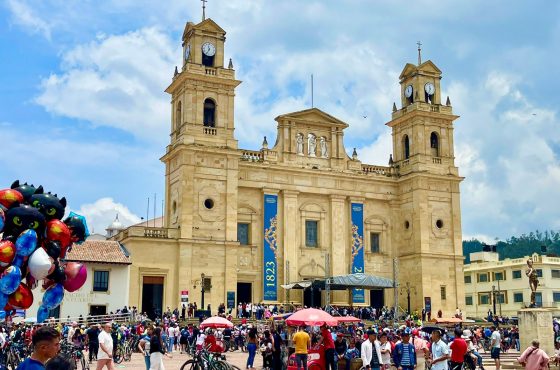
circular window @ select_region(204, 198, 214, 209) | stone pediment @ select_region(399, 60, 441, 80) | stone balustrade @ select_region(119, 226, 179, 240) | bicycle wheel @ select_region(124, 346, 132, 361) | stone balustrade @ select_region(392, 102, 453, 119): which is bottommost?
bicycle wheel @ select_region(124, 346, 132, 361)

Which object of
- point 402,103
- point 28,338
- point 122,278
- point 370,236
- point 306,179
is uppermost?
point 402,103

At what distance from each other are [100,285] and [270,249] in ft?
36.2

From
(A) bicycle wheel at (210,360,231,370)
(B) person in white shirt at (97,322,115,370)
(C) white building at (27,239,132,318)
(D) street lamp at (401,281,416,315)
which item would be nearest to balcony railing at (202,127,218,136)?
(C) white building at (27,239,132,318)

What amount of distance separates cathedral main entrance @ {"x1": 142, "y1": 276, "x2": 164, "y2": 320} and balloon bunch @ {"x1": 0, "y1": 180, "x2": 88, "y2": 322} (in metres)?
26.7

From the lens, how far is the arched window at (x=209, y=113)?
44.0m

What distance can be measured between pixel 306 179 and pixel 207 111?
7962 millimetres

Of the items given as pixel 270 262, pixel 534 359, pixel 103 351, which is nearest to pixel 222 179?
pixel 270 262

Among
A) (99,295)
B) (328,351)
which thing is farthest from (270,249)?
(328,351)

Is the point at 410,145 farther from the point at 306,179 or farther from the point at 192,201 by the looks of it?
the point at 192,201

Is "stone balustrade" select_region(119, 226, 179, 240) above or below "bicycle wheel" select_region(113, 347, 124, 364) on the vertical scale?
above

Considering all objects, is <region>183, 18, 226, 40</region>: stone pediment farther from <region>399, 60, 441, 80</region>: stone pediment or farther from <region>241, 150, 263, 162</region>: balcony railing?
<region>399, 60, 441, 80</region>: stone pediment

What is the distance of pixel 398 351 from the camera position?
52.1 ft

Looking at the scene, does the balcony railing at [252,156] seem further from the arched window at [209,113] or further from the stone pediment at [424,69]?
the stone pediment at [424,69]

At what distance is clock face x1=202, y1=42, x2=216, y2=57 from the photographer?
4422cm
